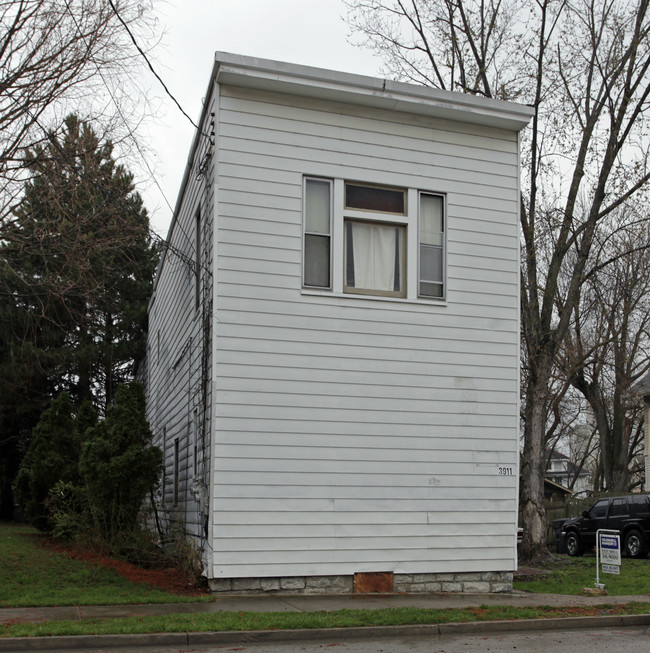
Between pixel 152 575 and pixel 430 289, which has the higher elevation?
pixel 430 289

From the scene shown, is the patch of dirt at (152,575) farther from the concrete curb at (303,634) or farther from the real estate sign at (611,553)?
the real estate sign at (611,553)

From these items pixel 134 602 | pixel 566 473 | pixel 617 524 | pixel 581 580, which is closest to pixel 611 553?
pixel 581 580

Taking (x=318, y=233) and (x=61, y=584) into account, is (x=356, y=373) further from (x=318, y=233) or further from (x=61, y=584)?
(x=61, y=584)

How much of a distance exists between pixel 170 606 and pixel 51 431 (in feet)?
25.9

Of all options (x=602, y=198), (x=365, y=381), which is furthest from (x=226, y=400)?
(x=602, y=198)

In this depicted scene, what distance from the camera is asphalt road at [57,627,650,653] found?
26.3 feet

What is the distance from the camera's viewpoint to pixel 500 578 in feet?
40.4

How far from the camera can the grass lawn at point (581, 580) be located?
44.3ft

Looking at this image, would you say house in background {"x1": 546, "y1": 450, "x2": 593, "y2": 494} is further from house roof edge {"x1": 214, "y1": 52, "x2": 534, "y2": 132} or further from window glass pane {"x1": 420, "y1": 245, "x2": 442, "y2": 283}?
house roof edge {"x1": 214, "y1": 52, "x2": 534, "y2": 132}

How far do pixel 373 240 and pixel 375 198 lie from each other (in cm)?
66

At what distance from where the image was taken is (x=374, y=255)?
1227 cm

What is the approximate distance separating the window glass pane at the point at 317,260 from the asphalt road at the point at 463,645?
5207mm

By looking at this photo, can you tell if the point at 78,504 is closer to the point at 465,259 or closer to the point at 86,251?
the point at 86,251

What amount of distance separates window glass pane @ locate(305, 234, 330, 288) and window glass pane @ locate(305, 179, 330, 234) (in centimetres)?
14
